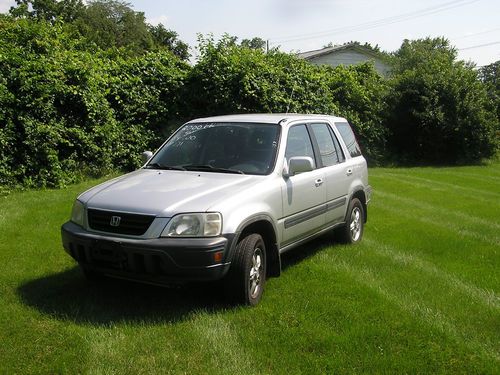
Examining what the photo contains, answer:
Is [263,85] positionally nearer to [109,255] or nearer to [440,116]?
[440,116]

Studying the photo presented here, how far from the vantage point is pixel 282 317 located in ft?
15.0

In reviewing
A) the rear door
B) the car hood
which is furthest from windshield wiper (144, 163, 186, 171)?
the rear door

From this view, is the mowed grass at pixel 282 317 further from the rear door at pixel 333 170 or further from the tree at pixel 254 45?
the tree at pixel 254 45

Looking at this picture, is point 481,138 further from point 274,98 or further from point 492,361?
point 492,361

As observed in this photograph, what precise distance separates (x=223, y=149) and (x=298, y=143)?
2.97 ft

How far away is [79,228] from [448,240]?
5.39m

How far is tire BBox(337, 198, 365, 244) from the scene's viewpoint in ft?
23.3

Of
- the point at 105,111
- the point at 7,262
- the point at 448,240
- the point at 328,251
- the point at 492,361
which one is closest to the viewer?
the point at 492,361

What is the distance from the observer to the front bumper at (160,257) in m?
4.27

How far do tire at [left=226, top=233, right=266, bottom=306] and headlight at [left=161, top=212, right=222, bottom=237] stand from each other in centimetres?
35

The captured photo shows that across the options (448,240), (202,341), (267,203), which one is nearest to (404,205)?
(448,240)

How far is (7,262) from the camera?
5.88 m

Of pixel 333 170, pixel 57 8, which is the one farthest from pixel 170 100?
pixel 57 8

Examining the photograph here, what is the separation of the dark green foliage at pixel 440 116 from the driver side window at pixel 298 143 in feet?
48.6
